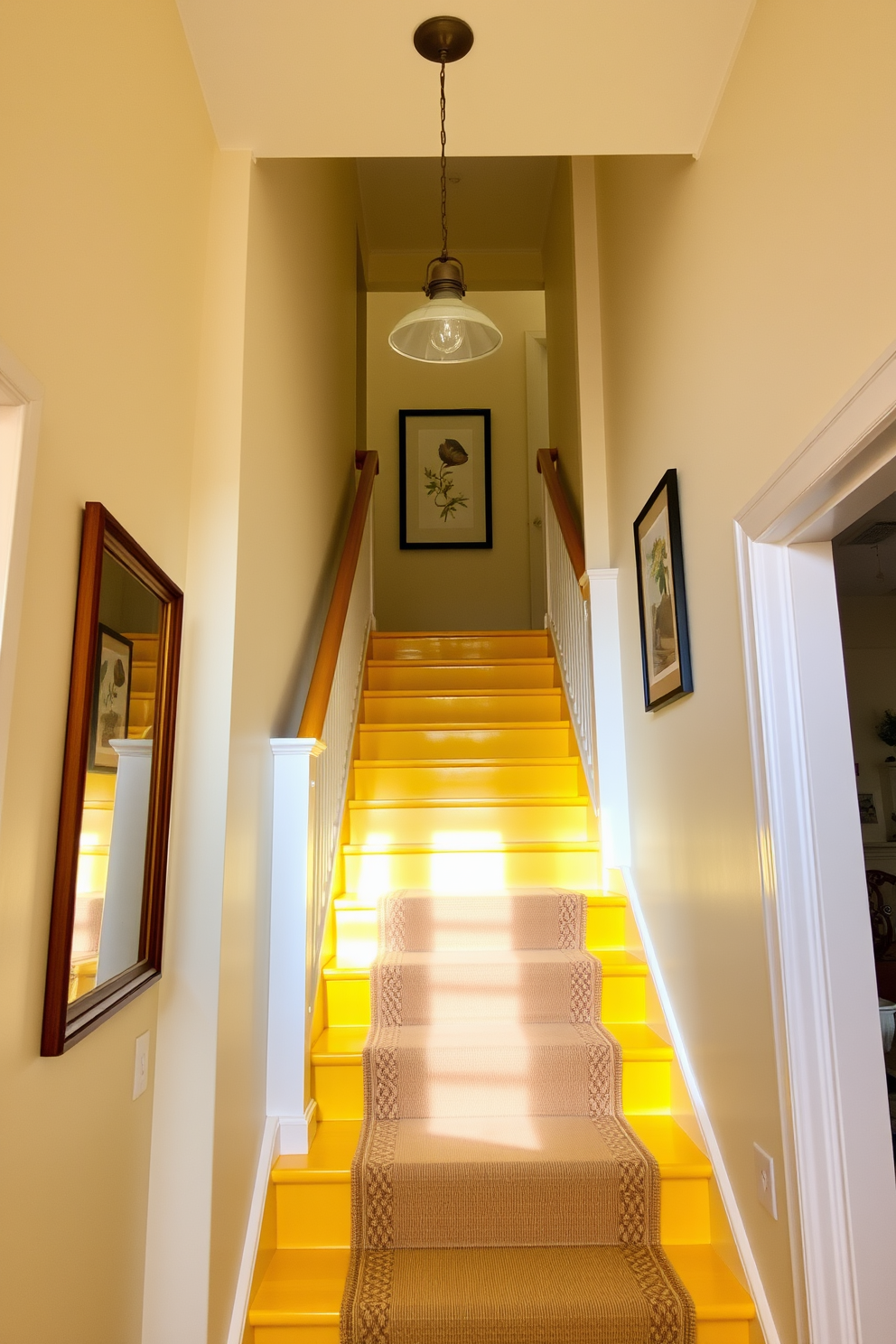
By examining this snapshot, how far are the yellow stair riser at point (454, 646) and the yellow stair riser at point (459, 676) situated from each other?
31 centimetres

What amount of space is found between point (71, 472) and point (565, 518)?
8.86 feet

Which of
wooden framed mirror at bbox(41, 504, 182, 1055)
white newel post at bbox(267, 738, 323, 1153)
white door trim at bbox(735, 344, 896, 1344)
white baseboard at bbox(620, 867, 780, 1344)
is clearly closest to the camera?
wooden framed mirror at bbox(41, 504, 182, 1055)

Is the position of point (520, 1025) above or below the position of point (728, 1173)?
above

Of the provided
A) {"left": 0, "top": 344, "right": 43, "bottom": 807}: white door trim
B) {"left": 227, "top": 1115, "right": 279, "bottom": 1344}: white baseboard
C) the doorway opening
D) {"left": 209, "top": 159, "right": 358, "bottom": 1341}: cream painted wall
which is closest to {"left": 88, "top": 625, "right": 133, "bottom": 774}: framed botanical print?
{"left": 0, "top": 344, "right": 43, "bottom": 807}: white door trim

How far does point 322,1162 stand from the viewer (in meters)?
2.08

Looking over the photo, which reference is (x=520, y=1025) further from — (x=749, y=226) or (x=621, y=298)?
(x=621, y=298)

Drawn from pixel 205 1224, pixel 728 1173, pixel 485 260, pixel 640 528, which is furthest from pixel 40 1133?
pixel 485 260

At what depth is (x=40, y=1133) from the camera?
3.97ft

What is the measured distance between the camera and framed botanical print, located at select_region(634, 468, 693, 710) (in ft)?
7.18

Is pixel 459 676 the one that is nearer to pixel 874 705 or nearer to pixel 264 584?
pixel 264 584

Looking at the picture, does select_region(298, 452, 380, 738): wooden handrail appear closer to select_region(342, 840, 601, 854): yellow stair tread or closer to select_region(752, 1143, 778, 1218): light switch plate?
select_region(342, 840, 601, 854): yellow stair tread

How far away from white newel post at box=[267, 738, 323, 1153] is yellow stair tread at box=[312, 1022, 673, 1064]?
78 mm

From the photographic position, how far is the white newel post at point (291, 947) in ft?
7.08

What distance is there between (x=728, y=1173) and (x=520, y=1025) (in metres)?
0.70
